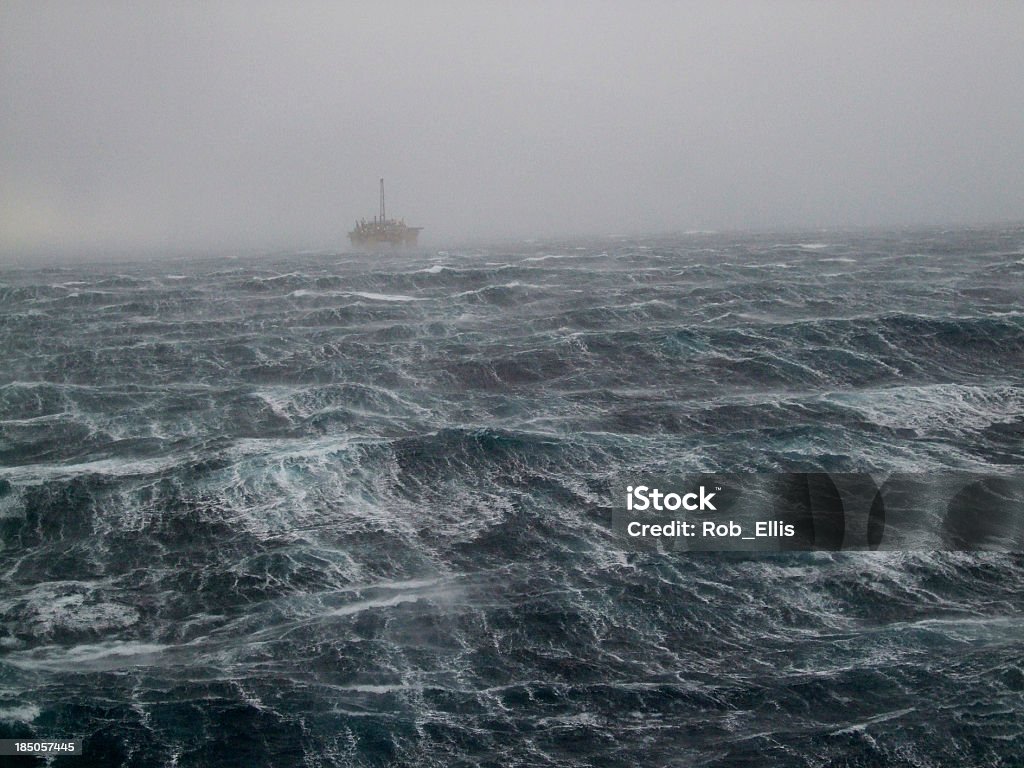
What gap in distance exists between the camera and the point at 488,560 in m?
18.1

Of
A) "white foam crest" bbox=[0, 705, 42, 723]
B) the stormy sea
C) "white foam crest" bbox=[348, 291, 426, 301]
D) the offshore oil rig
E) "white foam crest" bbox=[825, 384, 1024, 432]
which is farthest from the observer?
the offshore oil rig

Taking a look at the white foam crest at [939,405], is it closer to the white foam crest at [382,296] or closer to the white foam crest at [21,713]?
the white foam crest at [21,713]

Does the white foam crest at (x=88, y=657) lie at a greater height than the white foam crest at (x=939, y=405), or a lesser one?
lesser

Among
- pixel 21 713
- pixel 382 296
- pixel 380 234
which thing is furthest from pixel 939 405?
pixel 380 234

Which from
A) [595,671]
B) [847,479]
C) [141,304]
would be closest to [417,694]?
[595,671]

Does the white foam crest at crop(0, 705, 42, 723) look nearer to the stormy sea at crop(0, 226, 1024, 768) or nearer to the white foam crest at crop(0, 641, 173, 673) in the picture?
the stormy sea at crop(0, 226, 1024, 768)

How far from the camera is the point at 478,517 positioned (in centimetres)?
2041

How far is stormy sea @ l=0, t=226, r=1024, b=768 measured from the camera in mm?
12570

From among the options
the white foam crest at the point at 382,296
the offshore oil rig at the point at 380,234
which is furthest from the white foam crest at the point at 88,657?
the offshore oil rig at the point at 380,234

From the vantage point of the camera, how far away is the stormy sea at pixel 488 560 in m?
12.6

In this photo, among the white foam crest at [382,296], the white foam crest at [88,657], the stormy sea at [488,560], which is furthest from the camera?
the white foam crest at [382,296]

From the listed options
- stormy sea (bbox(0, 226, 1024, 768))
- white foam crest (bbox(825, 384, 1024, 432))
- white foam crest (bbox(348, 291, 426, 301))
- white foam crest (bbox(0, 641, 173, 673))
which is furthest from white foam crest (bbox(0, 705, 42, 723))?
white foam crest (bbox(348, 291, 426, 301))

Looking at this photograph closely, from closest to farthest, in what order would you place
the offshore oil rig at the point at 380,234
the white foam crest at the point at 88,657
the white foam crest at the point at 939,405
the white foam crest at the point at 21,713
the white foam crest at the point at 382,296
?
the white foam crest at the point at 21,713
the white foam crest at the point at 88,657
the white foam crest at the point at 939,405
the white foam crest at the point at 382,296
the offshore oil rig at the point at 380,234

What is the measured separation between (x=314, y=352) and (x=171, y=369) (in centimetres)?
691
